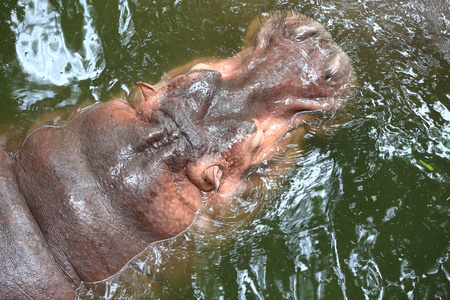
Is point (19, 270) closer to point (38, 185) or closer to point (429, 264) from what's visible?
point (38, 185)

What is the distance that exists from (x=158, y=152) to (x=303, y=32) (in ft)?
5.93

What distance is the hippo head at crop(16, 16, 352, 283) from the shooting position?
344cm

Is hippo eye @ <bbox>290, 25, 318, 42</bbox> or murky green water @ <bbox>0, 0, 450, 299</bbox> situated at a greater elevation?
hippo eye @ <bbox>290, 25, 318, 42</bbox>

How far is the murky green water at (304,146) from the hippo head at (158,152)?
33 centimetres

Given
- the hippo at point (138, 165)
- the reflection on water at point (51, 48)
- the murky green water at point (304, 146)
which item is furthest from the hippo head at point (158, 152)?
the reflection on water at point (51, 48)

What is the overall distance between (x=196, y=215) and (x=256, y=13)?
95.2 inches

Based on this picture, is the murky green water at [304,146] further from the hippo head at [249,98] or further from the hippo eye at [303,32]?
the hippo eye at [303,32]

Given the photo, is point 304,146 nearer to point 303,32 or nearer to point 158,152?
point 303,32

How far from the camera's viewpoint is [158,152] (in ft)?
11.9

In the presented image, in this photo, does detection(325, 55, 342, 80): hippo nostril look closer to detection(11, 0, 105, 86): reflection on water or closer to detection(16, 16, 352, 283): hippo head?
detection(16, 16, 352, 283): hippo head

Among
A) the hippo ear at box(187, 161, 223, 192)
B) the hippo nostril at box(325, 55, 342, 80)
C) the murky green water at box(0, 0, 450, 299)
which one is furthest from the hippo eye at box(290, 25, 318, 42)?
the hippo ear at box(187, 161, 223, 192)

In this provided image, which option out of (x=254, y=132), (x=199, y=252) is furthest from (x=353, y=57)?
(x=199, y=252)

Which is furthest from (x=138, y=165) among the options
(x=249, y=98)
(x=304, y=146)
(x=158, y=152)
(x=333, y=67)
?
(x=333, y=67)

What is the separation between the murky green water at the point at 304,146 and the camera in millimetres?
4184
